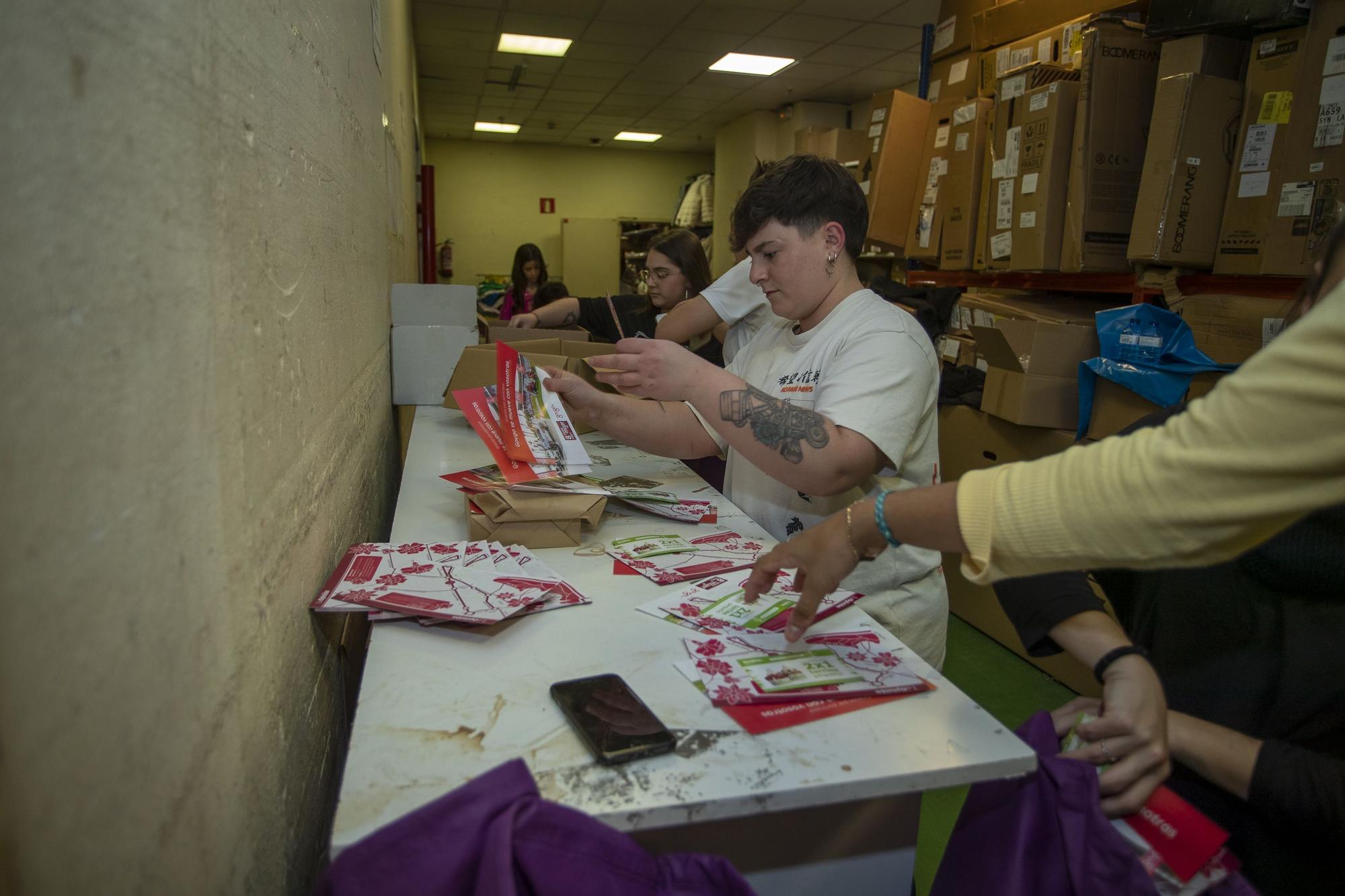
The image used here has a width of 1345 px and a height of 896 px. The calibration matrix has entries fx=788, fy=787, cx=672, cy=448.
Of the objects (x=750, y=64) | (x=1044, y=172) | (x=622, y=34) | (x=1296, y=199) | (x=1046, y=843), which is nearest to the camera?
(x=1046, y=843)

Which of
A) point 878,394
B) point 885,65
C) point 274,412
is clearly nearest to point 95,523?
point 274,412

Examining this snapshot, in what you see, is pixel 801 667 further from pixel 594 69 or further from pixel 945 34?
pixel 594 69

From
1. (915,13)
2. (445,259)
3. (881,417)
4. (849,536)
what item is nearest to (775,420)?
(881,417)

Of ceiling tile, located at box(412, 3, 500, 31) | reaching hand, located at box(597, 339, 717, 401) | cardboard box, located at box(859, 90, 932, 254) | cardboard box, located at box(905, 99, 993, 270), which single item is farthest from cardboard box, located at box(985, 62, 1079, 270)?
ceiling tile, located at box(412, 3, 500, 31)

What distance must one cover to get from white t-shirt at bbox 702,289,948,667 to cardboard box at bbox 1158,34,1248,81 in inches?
63.6

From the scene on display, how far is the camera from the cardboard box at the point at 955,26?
11.1 ft

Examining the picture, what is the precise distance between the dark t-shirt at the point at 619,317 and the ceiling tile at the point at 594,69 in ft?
12.0

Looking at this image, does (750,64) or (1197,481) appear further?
(750,64)

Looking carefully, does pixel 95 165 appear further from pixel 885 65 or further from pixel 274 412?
pixel 885 65

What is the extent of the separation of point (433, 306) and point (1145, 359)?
7.77 ft

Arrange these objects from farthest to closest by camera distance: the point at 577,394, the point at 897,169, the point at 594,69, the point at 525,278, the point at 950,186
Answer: the point at 594,69 < the point at 525,278 < the point at 897,169 < the point at 950,186 < the point at 577,394

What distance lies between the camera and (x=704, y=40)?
18.9 feet

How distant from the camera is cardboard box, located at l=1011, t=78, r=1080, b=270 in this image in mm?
2670

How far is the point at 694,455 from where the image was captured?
1751mm
